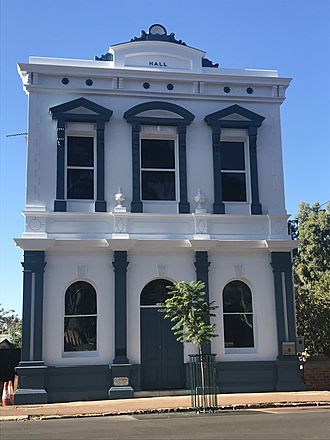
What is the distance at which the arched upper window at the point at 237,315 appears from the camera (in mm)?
18875

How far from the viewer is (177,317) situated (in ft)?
48.8

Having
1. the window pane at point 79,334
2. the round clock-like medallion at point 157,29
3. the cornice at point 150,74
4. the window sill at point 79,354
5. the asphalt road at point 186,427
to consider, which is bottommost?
the asphalt road at point 186,427

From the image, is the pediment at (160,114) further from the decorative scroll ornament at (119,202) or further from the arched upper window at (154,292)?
the arched upper window at (154,292)

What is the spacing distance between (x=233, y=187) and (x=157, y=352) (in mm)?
5603

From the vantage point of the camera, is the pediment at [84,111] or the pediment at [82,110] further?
the pediment at [84,111]

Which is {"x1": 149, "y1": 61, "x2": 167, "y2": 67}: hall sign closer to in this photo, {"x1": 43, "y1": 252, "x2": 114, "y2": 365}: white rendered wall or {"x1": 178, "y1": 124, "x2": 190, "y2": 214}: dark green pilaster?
{"x1": 178, "y1": 124, "x2": 190, "y2": 214}: dark green pilaster

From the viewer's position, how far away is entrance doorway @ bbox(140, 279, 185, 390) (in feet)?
59.7

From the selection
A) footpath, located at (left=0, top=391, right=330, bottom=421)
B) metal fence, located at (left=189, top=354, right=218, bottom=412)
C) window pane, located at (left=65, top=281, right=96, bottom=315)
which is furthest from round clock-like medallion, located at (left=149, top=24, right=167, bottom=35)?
footpath, located at (left=0, top=391, right=330, bottom=421)

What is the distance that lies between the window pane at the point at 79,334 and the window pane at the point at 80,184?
144 inches

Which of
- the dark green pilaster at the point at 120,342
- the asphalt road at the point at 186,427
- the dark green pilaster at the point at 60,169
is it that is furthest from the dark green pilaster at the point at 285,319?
the dark green pilaster at the point at 60,169

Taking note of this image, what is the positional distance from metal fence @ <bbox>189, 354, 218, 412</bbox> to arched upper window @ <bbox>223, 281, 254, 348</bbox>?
376cm

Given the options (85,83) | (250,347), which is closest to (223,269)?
(250,347)

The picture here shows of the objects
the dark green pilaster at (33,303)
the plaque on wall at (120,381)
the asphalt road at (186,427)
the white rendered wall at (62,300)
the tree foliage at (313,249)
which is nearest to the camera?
the asphalt road at (186,427)

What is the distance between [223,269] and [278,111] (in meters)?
5.51
